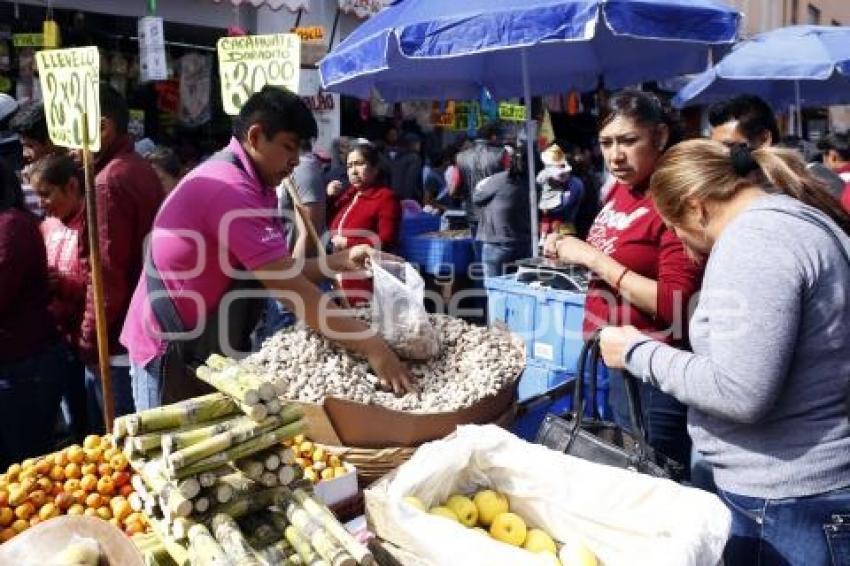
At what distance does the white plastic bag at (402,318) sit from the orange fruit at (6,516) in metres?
1.15

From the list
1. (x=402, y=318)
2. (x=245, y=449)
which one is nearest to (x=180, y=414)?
(x=245, y=449)

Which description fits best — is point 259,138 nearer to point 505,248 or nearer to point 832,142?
point 505,248

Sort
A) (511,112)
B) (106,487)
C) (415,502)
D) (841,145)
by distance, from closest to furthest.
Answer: (415,502) < (106,487) < (841,145) < (511,112)

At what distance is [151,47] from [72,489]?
220 inches

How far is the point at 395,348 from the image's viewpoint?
96.0 inches

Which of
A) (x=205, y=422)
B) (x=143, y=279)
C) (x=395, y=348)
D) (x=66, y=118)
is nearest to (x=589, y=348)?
(x=395, y=348)

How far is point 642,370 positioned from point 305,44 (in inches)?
276

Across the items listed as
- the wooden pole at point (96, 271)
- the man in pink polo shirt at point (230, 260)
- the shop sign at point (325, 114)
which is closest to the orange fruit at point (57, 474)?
the man in pink polo shirt at point (230, 260)

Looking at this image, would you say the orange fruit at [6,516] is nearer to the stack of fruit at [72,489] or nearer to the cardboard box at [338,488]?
the stack of fruit at [72,489]

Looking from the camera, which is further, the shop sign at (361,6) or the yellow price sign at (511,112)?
the shop sign at (361,6)

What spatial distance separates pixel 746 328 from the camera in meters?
1.56

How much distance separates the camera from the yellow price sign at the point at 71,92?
2.77 m

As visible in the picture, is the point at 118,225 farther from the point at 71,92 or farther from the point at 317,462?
the point at 317,462

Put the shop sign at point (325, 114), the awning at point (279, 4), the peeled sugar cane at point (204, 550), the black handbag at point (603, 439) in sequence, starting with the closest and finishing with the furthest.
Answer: the peeled sugar cane at point (204, 550) → the black handbag at point (603, 439) → the awning at point (279, 4) → the shop sign at point (325, 114)
